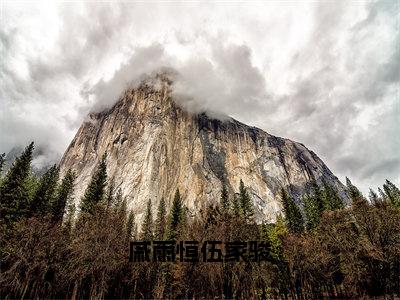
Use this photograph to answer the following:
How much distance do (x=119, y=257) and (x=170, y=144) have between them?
14122 cm

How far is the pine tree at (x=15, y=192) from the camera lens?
47406 millimetres

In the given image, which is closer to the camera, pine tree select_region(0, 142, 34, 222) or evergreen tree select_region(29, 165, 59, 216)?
pine tree select_region(0, 142, 34, 222)

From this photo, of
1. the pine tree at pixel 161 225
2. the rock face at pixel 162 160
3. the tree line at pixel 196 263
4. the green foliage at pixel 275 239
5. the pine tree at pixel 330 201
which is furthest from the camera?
the rock face at pixel 162 160

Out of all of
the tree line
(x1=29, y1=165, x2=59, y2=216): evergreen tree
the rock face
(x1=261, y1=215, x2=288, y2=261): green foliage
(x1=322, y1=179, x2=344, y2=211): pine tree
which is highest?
the rock face

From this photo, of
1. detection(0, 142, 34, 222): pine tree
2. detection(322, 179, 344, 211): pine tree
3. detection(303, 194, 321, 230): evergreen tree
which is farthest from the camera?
detection(303, 194, 321, 230): evergreen tree

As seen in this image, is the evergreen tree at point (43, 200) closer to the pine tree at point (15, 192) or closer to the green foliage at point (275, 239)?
the pine tree at point (15, 192)

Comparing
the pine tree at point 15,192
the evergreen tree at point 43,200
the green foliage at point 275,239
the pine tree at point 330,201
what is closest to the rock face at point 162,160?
the evergreen tree at point 43,200

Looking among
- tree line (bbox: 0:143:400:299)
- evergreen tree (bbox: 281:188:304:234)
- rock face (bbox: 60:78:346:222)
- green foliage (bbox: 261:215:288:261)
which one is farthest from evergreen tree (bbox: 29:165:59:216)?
rock face (bbox: 60:78:346:222)

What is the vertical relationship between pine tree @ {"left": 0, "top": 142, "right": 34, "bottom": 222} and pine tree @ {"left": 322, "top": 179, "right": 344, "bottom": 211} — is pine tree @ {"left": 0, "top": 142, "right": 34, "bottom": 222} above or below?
below

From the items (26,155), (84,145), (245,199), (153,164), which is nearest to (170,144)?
(153,164)

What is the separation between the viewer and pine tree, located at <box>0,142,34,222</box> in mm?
47406

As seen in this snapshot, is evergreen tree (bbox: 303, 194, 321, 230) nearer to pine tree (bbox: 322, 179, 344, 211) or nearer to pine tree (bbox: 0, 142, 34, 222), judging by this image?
pine tree (bbox: 322, 179, 344, 211)

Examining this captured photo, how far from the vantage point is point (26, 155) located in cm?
5488

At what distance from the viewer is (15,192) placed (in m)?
49.3
